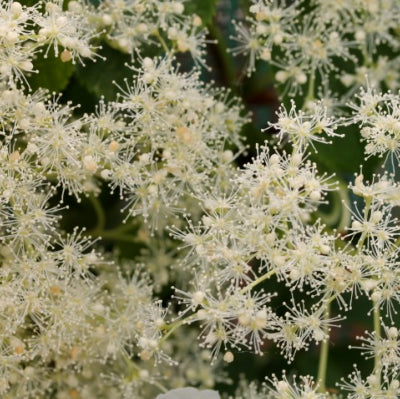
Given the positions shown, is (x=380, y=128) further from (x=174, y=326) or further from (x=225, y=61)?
(x=225, y=61)

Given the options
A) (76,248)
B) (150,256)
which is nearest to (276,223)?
(76,248)

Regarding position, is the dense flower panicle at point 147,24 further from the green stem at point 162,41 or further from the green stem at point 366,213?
the green stem at point 366,213

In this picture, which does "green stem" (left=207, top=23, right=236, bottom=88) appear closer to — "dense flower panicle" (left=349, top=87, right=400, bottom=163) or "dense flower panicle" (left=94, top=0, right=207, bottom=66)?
"dense flower panicle" (left=94, top=0, right=207, bottom=66)

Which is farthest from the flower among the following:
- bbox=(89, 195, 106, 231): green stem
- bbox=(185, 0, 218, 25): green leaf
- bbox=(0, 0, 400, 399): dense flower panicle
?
bbox=(185, 0, 218, 25): green leaf

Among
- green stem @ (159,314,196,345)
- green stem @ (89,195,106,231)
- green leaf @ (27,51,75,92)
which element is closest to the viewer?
green stem @ (159,314,196,345)

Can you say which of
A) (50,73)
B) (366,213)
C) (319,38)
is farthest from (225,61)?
(366,213)

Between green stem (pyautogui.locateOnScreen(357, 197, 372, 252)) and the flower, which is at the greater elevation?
green stem (pyautogui.locateOnScreen(357, 197, 372, 252))

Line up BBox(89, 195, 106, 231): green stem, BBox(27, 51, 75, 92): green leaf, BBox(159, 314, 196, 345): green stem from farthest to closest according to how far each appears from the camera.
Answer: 1. BBox(89, 195, 106, 231): green stem
2. BBox(27, 51, 75, 92): green leaf
3. BBox(159, 314, 196, 345): green stem
